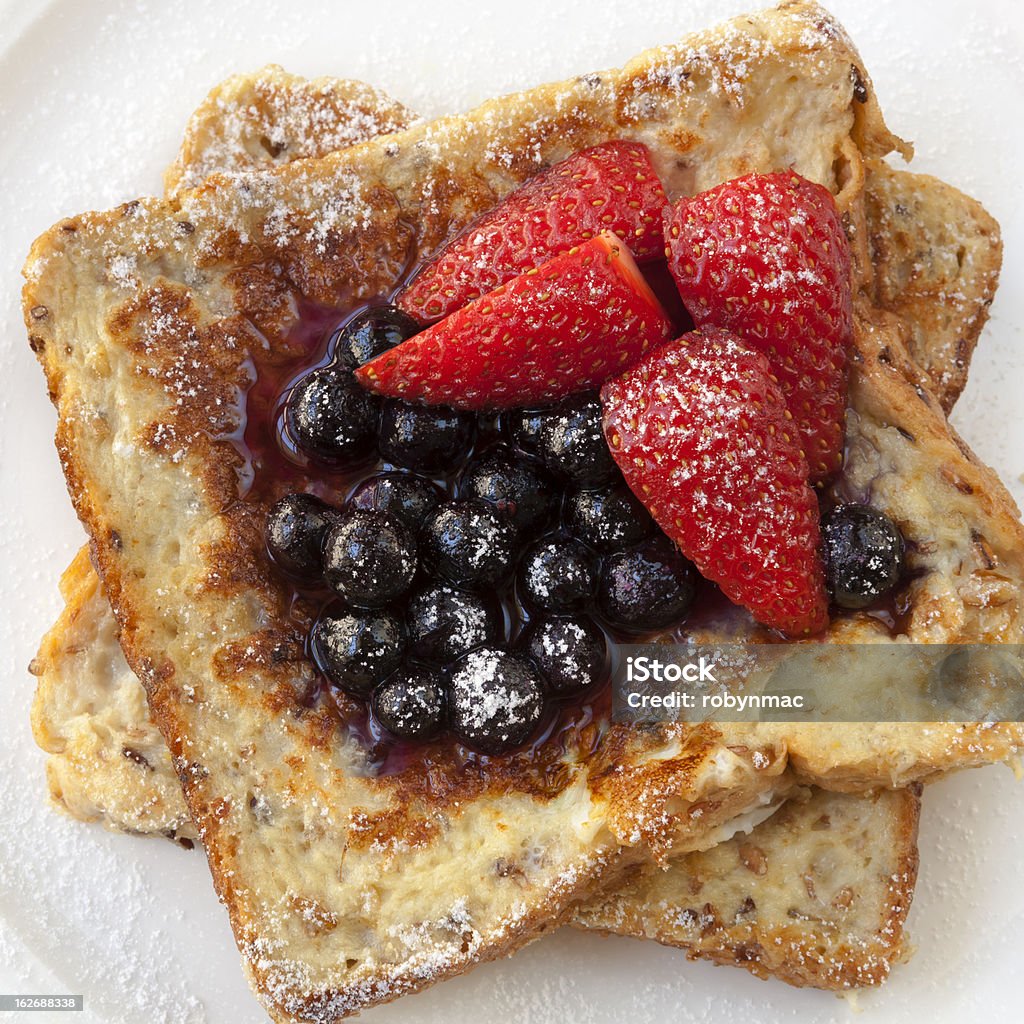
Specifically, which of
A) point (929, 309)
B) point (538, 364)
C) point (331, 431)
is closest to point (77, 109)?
point (331, 431)

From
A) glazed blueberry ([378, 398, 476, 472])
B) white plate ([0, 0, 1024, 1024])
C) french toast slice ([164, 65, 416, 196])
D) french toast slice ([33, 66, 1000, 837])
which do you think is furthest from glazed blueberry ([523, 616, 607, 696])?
french toast slice ([164, 65, 416, 196])

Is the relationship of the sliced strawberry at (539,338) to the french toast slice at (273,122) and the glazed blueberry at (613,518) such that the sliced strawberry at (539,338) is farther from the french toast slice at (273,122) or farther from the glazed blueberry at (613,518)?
the french toast slice at (273,122)

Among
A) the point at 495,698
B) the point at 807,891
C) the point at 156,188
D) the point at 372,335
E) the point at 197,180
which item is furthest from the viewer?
the point at 156,188

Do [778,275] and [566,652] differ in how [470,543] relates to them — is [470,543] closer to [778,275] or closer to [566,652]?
[566,652]

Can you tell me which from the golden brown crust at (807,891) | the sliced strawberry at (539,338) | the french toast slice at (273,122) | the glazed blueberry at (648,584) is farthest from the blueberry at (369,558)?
the french toast slice at (273,122)

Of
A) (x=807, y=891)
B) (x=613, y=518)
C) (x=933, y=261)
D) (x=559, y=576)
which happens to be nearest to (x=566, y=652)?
(x=559, y=576)

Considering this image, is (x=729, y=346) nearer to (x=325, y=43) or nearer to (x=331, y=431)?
(x=331, y=431)

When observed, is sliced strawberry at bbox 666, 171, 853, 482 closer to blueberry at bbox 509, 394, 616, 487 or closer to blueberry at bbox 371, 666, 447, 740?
blueberry at bbox 509, 394, 616, 487
